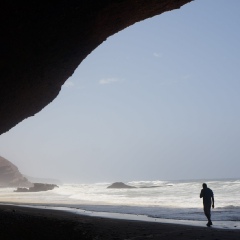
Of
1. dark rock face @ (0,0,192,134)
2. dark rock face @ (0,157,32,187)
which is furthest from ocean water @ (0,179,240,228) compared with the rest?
dark rock face @ (0,157,32,187)

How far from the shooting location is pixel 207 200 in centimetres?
1266

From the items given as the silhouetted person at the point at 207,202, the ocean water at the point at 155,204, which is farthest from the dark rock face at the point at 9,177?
the silhouetted person at the point at 207,202

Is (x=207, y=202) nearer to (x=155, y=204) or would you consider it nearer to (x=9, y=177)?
(x=155, y=204)

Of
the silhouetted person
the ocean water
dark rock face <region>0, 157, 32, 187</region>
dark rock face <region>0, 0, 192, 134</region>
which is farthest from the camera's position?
dark rock face <region>0, 157, 32, 187</region>

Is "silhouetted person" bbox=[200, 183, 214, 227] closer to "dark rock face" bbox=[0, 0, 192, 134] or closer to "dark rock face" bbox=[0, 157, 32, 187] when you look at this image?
"dark rock face" bbox=[0, 0, 192, 134]

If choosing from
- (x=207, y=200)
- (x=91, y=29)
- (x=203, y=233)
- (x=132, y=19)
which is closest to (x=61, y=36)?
(x=91, y=29)

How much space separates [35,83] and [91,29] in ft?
11.7

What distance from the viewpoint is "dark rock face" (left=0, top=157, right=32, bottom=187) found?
13125 cm

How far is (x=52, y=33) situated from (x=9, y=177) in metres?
138

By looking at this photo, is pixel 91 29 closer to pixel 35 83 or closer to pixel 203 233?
Result: pixel 35 83

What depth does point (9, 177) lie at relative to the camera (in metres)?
135

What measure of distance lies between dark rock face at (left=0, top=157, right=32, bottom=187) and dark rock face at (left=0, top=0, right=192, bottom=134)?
129 m

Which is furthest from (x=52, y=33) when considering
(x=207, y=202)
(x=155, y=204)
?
(x=155, y=204)

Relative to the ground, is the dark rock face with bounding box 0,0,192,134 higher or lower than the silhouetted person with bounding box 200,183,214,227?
higher
